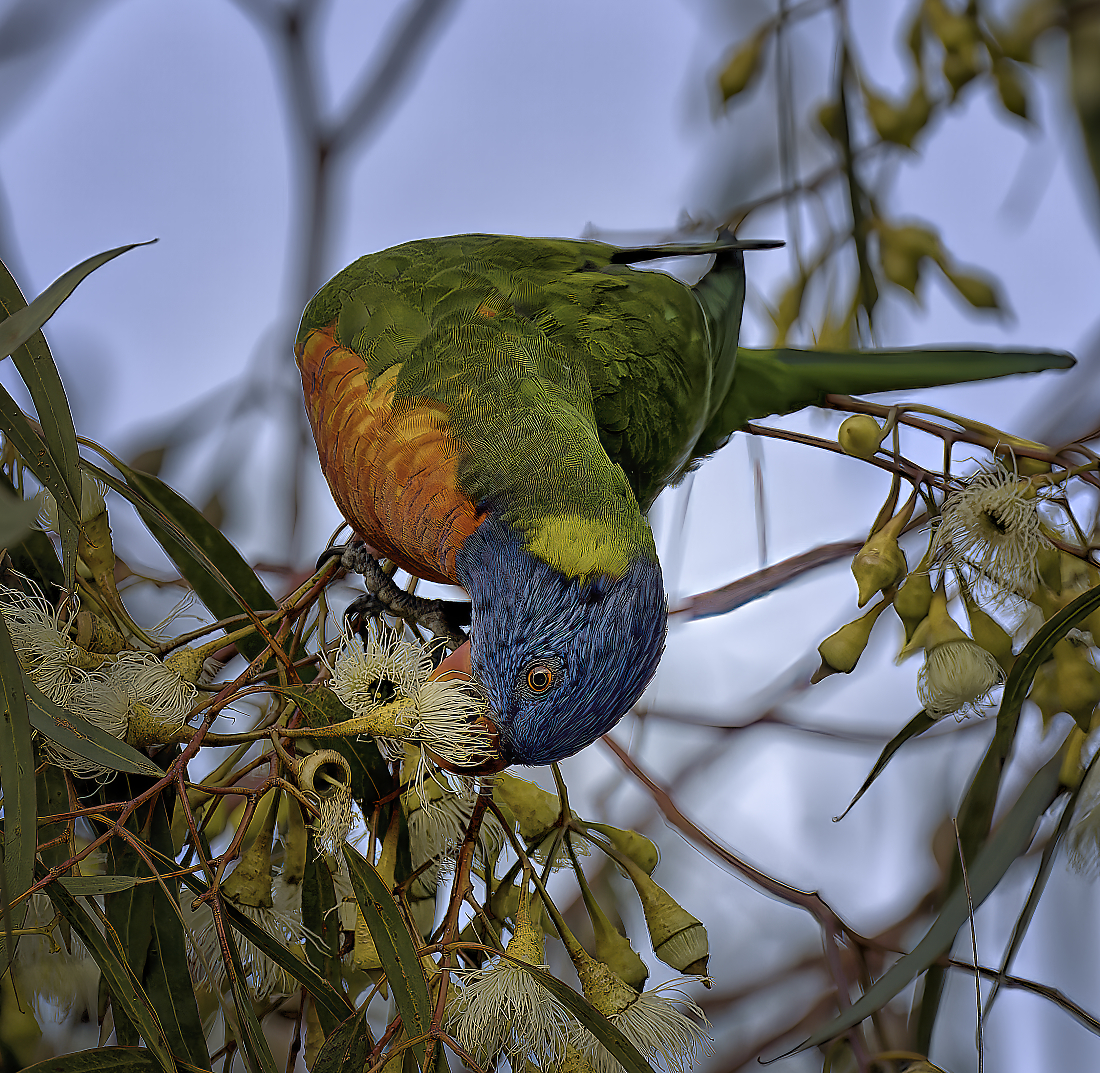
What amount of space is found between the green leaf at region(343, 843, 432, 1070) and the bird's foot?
0.48 meters

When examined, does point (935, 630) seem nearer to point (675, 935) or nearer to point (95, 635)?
point (675, 935)

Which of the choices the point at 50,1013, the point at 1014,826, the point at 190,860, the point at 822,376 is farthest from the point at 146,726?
the point at 822,376

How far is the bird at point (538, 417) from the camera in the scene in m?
0.87

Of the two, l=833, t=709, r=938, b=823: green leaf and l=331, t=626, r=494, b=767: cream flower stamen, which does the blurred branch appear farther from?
l=331, t=626, r=494, b=767: cream flower stamen

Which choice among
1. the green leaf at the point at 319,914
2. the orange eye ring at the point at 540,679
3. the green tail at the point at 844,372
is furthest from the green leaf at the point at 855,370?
the green leaf at the point at 319,914

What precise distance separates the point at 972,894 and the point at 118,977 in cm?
63

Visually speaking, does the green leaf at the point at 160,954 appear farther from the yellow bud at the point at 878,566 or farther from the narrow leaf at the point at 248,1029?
the yellow bud at the point at 878,566

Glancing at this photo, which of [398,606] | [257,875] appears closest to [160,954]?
[257,875]

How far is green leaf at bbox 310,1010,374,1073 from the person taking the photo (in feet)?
2.19

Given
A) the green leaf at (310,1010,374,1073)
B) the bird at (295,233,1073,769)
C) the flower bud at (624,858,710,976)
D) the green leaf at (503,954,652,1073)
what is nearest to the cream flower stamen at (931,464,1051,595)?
the bird at (295,233,1073,769)

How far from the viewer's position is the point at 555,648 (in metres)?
0.86

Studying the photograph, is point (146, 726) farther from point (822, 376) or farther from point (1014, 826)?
point (822, 376)

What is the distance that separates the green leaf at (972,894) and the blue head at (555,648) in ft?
0.94

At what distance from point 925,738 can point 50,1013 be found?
110cm
